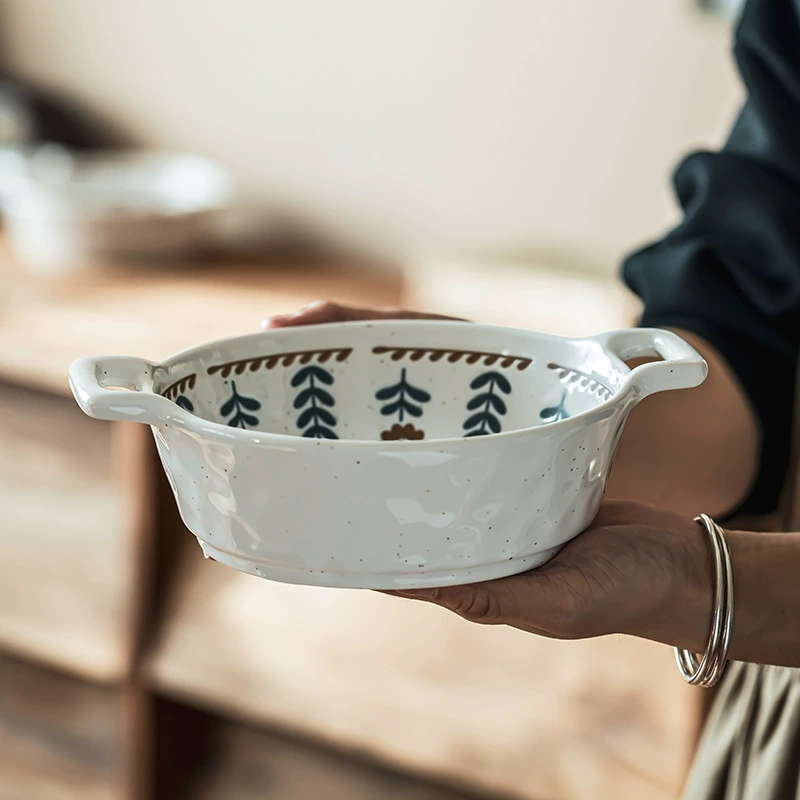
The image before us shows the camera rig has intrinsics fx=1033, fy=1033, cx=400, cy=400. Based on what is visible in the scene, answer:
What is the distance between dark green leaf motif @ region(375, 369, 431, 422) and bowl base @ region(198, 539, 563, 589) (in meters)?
0.14

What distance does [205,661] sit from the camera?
1043 millimetres

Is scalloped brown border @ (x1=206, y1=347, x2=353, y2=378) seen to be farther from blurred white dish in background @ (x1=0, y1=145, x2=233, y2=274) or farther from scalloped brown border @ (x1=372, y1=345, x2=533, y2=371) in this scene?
blurred white dish in background @ (x1=0, y1=145, x2=233, y2=274)

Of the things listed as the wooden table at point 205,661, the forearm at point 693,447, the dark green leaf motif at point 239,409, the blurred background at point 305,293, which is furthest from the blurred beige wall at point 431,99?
the dark green leaf motif at point 239,409

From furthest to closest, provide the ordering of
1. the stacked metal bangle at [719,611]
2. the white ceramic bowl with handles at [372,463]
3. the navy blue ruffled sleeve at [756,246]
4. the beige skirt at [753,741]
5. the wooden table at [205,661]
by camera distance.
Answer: the wooden table at [205,661], the navy blue ruffled sleeve at [756,246], the beige skirt at [753,741], the stacked metal bangle at [719,611], the white ceramic bowl with handles at [372,463]

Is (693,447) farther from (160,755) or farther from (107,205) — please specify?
(107,205)

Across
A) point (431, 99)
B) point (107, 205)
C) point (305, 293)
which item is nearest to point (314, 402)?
point (305, 293)

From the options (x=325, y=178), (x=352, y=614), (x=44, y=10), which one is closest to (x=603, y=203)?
(x=325, y=178)

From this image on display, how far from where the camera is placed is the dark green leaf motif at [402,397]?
0.55m

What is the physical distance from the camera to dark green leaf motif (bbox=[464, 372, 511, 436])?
0.53m

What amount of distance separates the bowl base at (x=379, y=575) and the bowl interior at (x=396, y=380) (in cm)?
9

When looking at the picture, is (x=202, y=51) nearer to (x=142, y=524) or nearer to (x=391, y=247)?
(x=391, y=247)

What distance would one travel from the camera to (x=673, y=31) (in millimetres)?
1095

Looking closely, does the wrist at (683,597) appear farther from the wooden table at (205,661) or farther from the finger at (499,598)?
the wooden table at (205,661)

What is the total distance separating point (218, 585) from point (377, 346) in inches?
22.8
